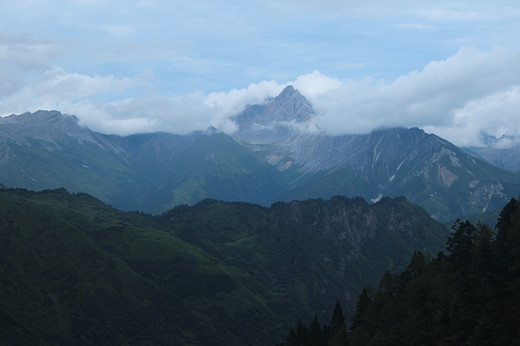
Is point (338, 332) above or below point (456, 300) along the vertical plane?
below

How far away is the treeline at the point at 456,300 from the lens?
128 meters

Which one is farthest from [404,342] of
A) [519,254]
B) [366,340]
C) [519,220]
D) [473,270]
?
[519,220]

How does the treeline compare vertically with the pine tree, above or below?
above

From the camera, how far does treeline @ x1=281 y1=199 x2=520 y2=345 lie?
128125 mm

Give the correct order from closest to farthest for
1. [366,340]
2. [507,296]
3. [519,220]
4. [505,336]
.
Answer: [505,336], [507,296], [366,340], [519,220]

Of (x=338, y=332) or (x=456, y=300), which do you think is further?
(x=338, y=332)

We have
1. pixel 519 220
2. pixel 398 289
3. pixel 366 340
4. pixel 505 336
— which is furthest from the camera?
pixel 398 289

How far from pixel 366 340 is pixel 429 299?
19.4 m

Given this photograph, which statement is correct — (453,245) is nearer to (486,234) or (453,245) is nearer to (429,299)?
(486,234)

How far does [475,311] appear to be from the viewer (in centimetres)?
13712

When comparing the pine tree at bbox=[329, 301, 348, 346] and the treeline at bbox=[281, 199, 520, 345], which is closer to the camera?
the treeline at bbox=[281, 199, 520, 345]

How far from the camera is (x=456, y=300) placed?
14475 centimetres

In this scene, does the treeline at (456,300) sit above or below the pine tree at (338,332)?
above

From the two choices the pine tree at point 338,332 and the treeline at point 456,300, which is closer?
the treeline at point 456,300
